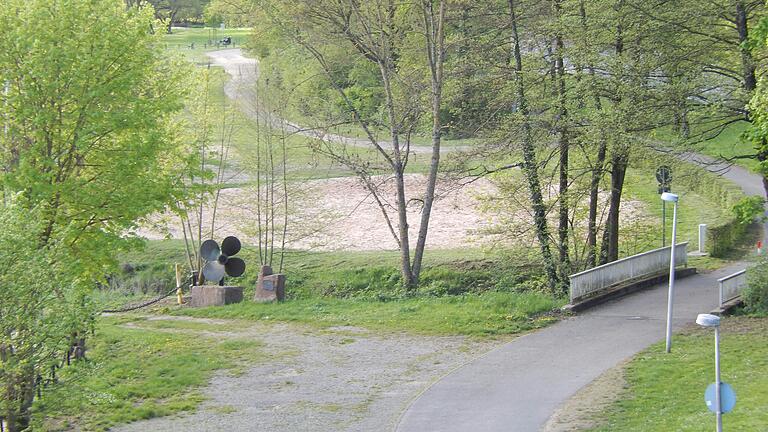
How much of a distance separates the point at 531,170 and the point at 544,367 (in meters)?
8.30

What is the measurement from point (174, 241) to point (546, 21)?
736 inches

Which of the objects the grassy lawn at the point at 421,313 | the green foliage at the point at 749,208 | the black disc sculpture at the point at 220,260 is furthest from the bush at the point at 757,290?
the black disc sculpture at the point at 220,260

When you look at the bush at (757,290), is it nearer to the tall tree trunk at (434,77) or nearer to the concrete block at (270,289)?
the tall tree trunk at (434,77)

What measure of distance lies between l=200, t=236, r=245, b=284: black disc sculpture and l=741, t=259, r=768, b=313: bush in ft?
47.1

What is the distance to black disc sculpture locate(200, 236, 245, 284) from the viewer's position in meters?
27.9

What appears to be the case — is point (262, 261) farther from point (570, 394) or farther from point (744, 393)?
point (744, 393)

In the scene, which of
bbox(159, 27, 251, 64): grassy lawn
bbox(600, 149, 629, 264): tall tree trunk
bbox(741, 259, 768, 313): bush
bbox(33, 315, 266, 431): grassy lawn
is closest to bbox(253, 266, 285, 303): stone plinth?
bbox(33, 315, 266, 431): grassy lawn

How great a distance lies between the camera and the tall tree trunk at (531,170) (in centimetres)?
2475

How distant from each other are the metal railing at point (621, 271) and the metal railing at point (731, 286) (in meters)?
2.68

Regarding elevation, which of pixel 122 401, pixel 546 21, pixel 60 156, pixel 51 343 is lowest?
pixel 122 401

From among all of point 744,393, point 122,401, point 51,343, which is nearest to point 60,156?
point 122,401

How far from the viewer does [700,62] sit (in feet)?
73.3

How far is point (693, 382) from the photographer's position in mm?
15883

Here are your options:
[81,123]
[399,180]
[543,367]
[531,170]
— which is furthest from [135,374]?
[531,170]
